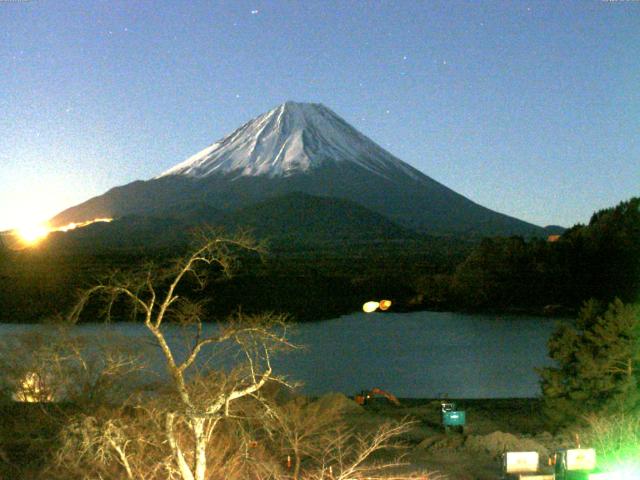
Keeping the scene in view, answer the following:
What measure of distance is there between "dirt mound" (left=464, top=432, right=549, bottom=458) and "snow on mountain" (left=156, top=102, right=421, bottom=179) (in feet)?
294

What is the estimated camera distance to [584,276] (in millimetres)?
40719

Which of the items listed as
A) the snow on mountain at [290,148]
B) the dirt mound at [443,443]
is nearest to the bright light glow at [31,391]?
the dirt mound at [443,443]

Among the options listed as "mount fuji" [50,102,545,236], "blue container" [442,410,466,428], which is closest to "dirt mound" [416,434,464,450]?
"blue container" [442,410,466,428]

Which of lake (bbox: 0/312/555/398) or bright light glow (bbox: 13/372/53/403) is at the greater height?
bright light glow (bbox: 13/372/53/403)

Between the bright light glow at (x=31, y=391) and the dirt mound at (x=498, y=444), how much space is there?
6.04 meters

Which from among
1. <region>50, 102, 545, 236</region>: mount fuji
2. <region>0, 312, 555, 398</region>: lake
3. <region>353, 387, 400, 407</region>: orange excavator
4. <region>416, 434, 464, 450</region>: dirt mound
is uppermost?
<region>50, 102, 545, 236</region>: mount fuji

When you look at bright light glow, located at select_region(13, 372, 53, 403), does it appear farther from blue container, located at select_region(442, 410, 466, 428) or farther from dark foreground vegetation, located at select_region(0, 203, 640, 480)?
blue container, located at select_region(442, 410, 466, 428)

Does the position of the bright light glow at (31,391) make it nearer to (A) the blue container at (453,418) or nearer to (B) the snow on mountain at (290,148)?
(A) the blue container at (453,418)

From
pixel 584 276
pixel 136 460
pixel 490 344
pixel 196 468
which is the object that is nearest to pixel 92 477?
pixel 136 460

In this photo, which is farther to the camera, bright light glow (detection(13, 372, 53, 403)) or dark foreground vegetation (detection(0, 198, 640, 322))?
dark foreground vegetation (detection(0, 198, 640, 322))

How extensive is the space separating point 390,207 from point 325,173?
12.0 meters

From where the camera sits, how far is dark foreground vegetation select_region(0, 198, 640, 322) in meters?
40.9

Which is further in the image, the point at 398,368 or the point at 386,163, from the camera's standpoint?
the point at 386,163

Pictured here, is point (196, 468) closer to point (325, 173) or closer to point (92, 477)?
point (92, 477)
